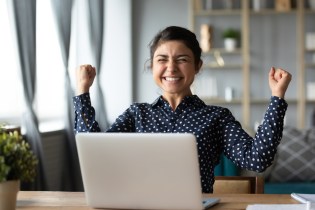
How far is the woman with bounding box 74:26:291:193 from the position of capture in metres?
2.02

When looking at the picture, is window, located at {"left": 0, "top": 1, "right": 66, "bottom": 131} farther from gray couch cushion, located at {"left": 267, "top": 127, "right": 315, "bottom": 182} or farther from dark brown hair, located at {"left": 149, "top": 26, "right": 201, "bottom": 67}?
dark brown hair, located at {"left": 149, "top": 26, "right": 201, "bottom": 67}

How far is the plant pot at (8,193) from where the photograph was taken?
4.96ft

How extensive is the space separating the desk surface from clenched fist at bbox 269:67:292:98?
315 millimetres

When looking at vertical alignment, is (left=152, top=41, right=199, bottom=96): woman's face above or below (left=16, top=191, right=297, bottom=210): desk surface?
above

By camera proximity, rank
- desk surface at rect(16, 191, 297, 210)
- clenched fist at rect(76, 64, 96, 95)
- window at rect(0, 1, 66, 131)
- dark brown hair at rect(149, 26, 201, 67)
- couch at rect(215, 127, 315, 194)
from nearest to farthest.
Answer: desk surface at rect(16, 191, 297, 210), clenched fist at rect(76, 64, 96, 95), dark brown hair at rect(149, 26, 201, 67), couch at rect(215, 127, 315, 194), window at rect(0, 1, 66, 131)

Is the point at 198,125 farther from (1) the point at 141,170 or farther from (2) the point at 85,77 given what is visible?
(1) the point at 141,170

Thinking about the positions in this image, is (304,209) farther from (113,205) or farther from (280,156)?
(280,156)

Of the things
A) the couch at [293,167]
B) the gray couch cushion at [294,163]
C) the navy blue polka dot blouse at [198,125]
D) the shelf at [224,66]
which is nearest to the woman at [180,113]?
the navy blue polka dot blouse at [198,125]

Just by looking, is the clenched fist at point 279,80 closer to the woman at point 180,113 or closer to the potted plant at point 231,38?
the woman at point 180,113

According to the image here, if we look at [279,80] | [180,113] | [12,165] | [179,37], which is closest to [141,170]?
[12,165]

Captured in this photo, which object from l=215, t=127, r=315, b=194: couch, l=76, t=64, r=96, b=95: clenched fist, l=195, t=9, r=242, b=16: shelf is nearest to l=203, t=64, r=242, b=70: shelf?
l=195, t=9, r=242, b=16: shelf

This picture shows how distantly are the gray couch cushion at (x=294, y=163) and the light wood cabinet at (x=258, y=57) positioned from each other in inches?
85.6

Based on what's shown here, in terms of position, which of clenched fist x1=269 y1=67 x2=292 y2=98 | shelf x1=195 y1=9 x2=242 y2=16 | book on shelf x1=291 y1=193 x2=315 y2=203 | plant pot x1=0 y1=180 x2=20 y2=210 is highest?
shelf x1=195 y1=9 x2=242 y2=16

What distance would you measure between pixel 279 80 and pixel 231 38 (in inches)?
193
